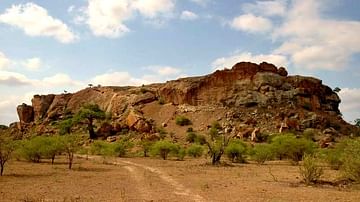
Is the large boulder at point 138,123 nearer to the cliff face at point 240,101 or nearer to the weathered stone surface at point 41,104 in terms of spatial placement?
the cliff face at point 240,101

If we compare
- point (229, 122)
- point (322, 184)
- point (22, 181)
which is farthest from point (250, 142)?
point (22, 181)

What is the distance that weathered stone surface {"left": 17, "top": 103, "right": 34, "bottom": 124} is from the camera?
9806cm

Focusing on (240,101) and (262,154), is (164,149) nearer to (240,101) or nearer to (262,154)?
(262,154)

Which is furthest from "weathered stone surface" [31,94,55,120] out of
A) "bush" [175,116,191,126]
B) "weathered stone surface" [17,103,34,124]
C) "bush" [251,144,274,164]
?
"bush" [251,144,274,164]

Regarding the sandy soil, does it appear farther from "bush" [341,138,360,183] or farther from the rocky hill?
the rocky hill

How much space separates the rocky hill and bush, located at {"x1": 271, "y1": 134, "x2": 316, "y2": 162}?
847 inches

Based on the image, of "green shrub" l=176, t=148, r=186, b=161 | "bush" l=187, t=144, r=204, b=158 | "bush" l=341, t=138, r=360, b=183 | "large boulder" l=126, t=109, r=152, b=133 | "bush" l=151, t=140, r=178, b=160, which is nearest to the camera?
"bush" l=341, t=138, r=360, b=183

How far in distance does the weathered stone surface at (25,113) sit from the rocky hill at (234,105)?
587 cm

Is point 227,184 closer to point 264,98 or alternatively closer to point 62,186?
point 62,186

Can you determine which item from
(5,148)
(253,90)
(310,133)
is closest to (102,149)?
(5,148)

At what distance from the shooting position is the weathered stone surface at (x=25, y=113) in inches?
3861

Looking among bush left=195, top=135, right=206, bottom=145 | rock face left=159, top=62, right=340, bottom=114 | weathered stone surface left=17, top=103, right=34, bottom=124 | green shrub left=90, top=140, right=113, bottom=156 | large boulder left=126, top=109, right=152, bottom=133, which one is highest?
rock face left=159, top=62, right=340, bottom=114

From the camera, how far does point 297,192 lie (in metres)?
18.9

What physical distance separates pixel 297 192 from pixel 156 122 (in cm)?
5926
